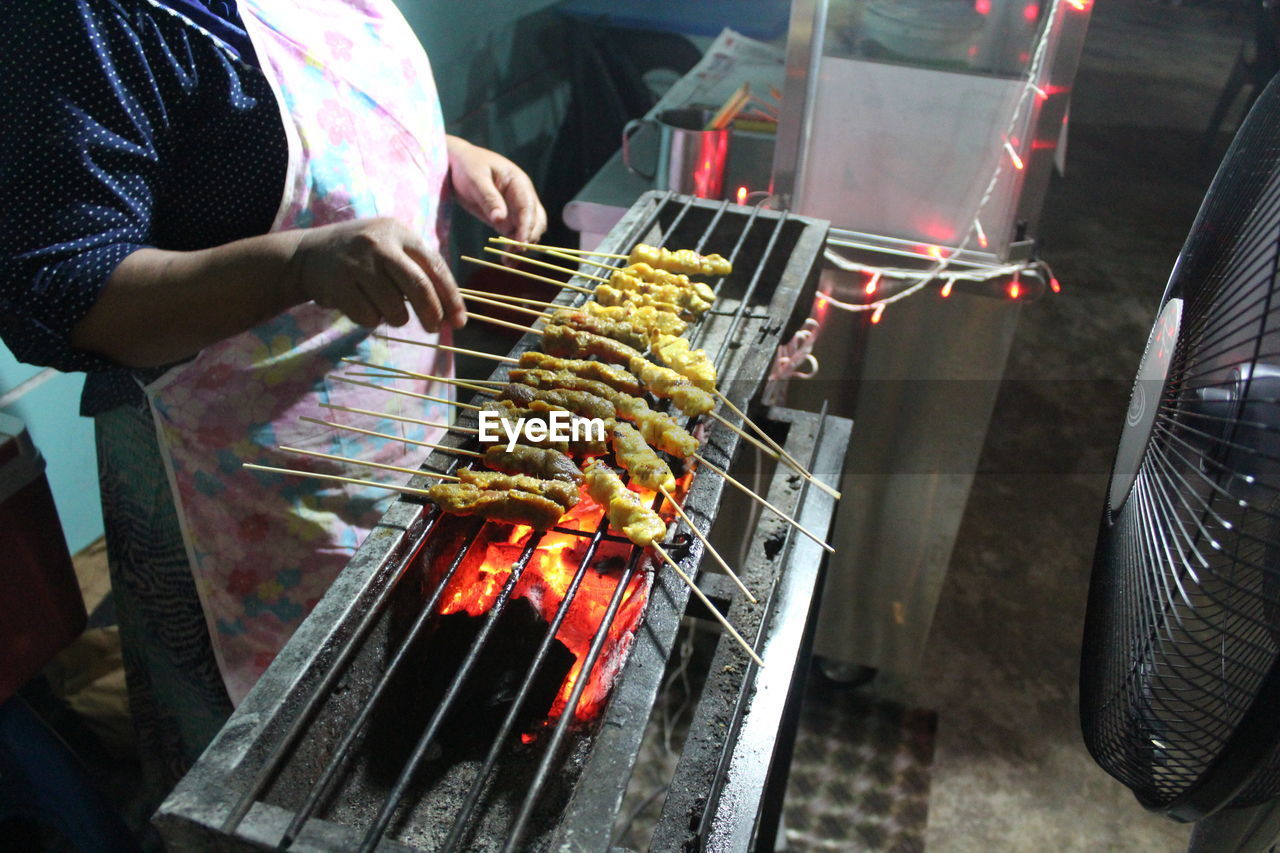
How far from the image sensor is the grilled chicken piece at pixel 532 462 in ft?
6.42

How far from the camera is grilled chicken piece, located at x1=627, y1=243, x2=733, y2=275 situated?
105 inches

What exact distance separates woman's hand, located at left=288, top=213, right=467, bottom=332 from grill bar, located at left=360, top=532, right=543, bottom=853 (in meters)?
0.49

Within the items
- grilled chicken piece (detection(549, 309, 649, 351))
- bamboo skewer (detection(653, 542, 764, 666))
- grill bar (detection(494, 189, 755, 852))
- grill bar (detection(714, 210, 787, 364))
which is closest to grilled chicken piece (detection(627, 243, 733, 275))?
grill bar (detection(714, 210, 787, 364))

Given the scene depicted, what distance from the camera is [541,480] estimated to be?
6.42ft

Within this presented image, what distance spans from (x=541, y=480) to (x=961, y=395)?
2.09m

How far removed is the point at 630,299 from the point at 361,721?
1.43 m

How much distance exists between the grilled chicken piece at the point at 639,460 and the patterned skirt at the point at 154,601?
3.98 ft

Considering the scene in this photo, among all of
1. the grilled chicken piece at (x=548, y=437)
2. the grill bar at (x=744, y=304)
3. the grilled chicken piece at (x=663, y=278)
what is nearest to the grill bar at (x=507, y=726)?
the grilled chicken piece at (x=548, y=437)

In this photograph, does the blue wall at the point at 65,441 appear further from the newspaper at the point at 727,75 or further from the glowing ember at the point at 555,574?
the newspaper at the point at 727,75

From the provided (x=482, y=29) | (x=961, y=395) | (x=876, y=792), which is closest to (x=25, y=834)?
(x=876, y=792)

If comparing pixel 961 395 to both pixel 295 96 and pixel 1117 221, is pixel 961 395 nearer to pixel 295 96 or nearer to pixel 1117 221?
pixel 295 96

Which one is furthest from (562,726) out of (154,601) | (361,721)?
(154,601)

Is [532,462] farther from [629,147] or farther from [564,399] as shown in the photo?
[629,147]

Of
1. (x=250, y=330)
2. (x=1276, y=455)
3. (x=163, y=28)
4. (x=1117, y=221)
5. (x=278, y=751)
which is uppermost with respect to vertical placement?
(x=163, y=28)
